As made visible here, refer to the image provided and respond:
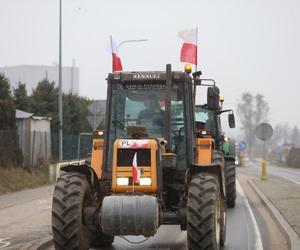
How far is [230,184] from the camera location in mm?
17438

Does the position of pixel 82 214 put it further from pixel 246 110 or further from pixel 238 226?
pixel 246 110

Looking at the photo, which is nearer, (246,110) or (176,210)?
(176,210)

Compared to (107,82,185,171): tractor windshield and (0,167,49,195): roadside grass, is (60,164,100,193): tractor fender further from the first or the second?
(0,167,49,195): roadside grass

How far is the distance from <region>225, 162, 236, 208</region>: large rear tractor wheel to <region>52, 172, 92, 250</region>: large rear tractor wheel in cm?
885

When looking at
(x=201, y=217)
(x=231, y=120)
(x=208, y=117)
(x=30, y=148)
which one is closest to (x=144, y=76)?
(x=201, y=217)

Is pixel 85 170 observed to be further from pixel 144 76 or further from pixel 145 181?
pixel 144 76

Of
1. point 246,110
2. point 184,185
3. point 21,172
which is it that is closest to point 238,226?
point 184,185

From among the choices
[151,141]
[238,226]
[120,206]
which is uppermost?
[151,141]

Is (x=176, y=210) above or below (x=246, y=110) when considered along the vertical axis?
below

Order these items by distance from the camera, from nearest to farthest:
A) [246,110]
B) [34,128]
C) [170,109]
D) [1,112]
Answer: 1. [170,109]
2. [1,112]
3. [34,128]
4. [246,110]

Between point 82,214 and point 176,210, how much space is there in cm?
143

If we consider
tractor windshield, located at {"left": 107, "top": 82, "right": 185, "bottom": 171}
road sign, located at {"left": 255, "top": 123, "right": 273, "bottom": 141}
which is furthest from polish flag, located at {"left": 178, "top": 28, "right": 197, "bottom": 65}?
road sign, located at {"left": 255, "top": 123, "right": 273, "bottom": 141}

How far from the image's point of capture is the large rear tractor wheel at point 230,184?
17.2 m

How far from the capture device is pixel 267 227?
43.2ft
